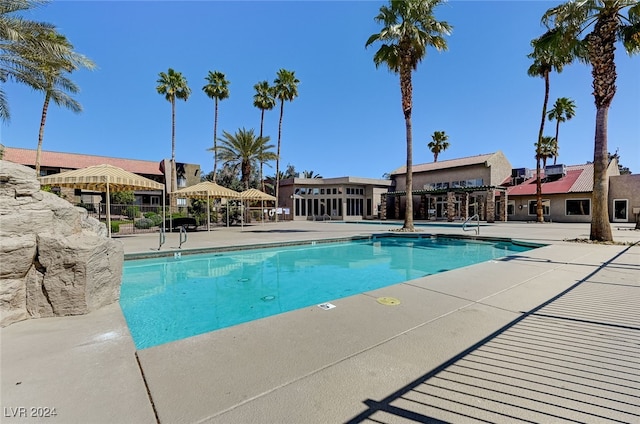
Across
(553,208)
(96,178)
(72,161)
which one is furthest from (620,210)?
(72,161)

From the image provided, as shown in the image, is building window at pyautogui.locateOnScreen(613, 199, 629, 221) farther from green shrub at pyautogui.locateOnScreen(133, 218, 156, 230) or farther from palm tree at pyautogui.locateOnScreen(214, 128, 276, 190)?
green shrub at pyautogui.locateOnScreen(133, 218, 156, 230)

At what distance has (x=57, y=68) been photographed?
13156 millimetres

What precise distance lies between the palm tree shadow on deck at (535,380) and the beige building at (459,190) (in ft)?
78.0

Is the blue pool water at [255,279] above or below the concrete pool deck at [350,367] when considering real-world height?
below

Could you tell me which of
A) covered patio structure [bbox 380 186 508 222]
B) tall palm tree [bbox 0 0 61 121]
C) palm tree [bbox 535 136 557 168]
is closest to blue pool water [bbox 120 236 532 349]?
tall palm tree [bbox 0 0 61 121]

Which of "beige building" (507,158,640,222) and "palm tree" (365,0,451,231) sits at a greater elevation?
"palm tree" (365,0,451,231)

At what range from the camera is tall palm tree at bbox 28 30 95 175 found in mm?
10464

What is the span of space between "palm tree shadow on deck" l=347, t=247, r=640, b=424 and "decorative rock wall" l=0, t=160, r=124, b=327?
12.2ft

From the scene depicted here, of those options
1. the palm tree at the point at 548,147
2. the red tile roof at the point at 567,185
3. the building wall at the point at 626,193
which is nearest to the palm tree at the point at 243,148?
the red tile roof at the point at 567,185

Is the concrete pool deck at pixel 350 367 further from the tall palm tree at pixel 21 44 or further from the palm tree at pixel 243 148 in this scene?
the palm tree at pixel 243 148

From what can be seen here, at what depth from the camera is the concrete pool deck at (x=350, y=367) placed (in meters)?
1.83

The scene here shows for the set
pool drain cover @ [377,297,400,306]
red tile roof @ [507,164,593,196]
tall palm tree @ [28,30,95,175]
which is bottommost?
pool drain cover @ [377,297,400,306]

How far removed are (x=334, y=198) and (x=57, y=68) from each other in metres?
26.5

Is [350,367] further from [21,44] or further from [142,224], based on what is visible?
[142,224]
